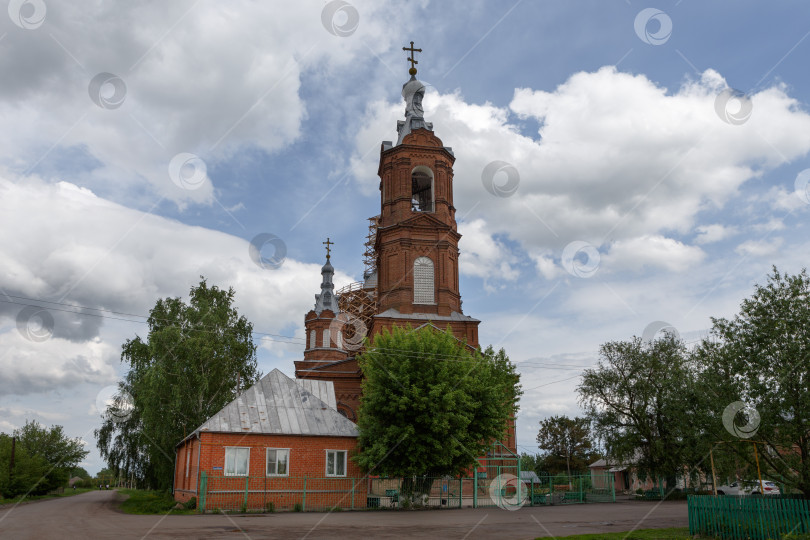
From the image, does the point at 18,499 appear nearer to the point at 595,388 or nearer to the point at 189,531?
the point at 189,531

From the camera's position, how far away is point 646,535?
14.8 metres

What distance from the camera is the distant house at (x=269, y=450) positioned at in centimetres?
2444

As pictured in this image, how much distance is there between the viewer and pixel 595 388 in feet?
134

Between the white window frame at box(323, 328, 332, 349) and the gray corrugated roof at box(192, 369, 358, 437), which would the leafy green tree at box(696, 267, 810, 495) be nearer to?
the gray corrugated roof at box(192, 369, 358, 437)

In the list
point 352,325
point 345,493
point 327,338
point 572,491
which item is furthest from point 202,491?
point 352,325

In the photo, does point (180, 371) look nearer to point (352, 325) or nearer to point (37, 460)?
point (37, 460)

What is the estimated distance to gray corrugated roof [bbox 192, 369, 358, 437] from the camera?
2570cm

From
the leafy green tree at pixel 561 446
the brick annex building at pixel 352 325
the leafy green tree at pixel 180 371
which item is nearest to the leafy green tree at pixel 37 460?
the leafy green tree at pixel 180 371

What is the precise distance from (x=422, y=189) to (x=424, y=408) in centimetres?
2208

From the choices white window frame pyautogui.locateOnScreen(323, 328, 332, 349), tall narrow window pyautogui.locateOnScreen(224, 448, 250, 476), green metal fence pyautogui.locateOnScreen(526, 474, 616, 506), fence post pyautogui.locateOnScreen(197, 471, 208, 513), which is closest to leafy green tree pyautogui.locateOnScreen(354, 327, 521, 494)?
tall narrow window pyautogui.locateOnScreen(224, 448, 250, 476)

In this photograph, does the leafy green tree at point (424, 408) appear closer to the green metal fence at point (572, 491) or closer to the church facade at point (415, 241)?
the church facade at point (415, 241)

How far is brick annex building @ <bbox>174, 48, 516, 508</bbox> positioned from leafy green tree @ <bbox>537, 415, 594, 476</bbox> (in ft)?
91.6

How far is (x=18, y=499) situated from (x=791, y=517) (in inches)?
1830

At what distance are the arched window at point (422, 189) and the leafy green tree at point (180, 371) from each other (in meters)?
14.6
